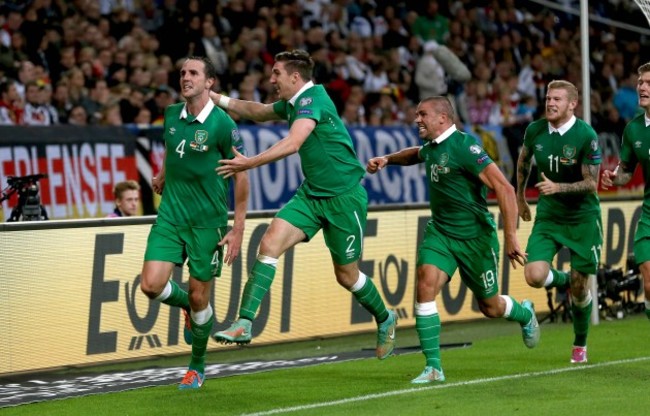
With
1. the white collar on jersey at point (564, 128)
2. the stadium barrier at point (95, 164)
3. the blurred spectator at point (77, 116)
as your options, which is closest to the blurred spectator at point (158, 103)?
the stadium barrier at point (95, 164)

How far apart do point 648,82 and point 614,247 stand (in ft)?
20.4

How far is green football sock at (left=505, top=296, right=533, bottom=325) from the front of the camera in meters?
10.9

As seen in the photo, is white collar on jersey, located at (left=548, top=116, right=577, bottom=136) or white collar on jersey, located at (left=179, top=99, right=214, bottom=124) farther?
white collar on jersey, located at (left=548, top=116, right=577, bottom=136)

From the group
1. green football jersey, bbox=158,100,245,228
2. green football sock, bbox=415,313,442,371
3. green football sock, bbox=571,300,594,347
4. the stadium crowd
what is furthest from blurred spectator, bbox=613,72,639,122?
green football jersey, bbox=158,100,245,228

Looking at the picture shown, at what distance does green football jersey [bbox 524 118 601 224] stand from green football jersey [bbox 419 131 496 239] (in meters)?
1.06

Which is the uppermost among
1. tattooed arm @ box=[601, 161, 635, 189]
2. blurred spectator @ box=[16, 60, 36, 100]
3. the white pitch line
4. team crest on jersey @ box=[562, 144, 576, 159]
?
blurred spectator @ box=[16, 60, 36, 100]

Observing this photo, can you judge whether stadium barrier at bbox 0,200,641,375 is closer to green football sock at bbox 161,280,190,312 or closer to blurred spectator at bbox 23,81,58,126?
green football sock at bbox 161,280,190,312

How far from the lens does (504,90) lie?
23734 millimetres

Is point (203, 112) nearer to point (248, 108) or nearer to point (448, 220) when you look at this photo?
point (248, 108)

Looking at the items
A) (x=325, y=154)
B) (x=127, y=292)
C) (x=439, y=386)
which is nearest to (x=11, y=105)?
(x=127, y=292)

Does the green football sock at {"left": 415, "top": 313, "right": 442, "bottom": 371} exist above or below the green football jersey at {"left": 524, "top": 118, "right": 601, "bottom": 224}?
below

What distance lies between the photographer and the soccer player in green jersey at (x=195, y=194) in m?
9.83

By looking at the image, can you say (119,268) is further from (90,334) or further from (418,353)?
(418,353)

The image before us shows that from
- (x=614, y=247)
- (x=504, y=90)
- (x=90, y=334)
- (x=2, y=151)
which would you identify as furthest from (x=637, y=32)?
(x=90, y=334)
